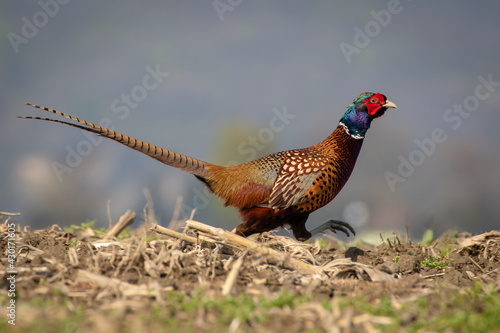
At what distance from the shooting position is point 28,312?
105 inches

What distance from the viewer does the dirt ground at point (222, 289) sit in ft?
8.51

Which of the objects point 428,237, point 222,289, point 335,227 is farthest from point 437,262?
point 222,289

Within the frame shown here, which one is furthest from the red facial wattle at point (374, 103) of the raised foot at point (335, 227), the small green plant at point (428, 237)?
the small green plant at point (428, 237)

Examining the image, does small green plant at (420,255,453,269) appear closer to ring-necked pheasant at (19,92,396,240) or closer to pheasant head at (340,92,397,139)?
ring-necked pheasant at (19,92,396,240)

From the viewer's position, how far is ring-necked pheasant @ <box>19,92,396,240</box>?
5.21 meters

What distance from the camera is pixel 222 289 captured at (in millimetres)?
3238

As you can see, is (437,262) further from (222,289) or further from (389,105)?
(222,289)

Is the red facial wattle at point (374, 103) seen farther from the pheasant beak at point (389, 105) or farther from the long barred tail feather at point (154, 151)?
the long barred tail feather at point (154, 151)

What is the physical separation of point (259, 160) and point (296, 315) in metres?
3.08

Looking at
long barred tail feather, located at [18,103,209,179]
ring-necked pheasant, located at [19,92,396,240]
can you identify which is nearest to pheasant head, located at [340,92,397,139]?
ring-necked pheasant, located at [19,92,396,240]

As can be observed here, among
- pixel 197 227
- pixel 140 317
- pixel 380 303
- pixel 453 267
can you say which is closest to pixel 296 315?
pixel 380 303

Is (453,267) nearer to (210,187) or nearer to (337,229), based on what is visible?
(337,229)

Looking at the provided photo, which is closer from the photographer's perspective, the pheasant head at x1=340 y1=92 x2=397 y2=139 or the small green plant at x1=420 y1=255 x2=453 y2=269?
the small green plant at x1=420 y1=255 x2=453 y2=269

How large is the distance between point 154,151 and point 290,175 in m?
1.50
